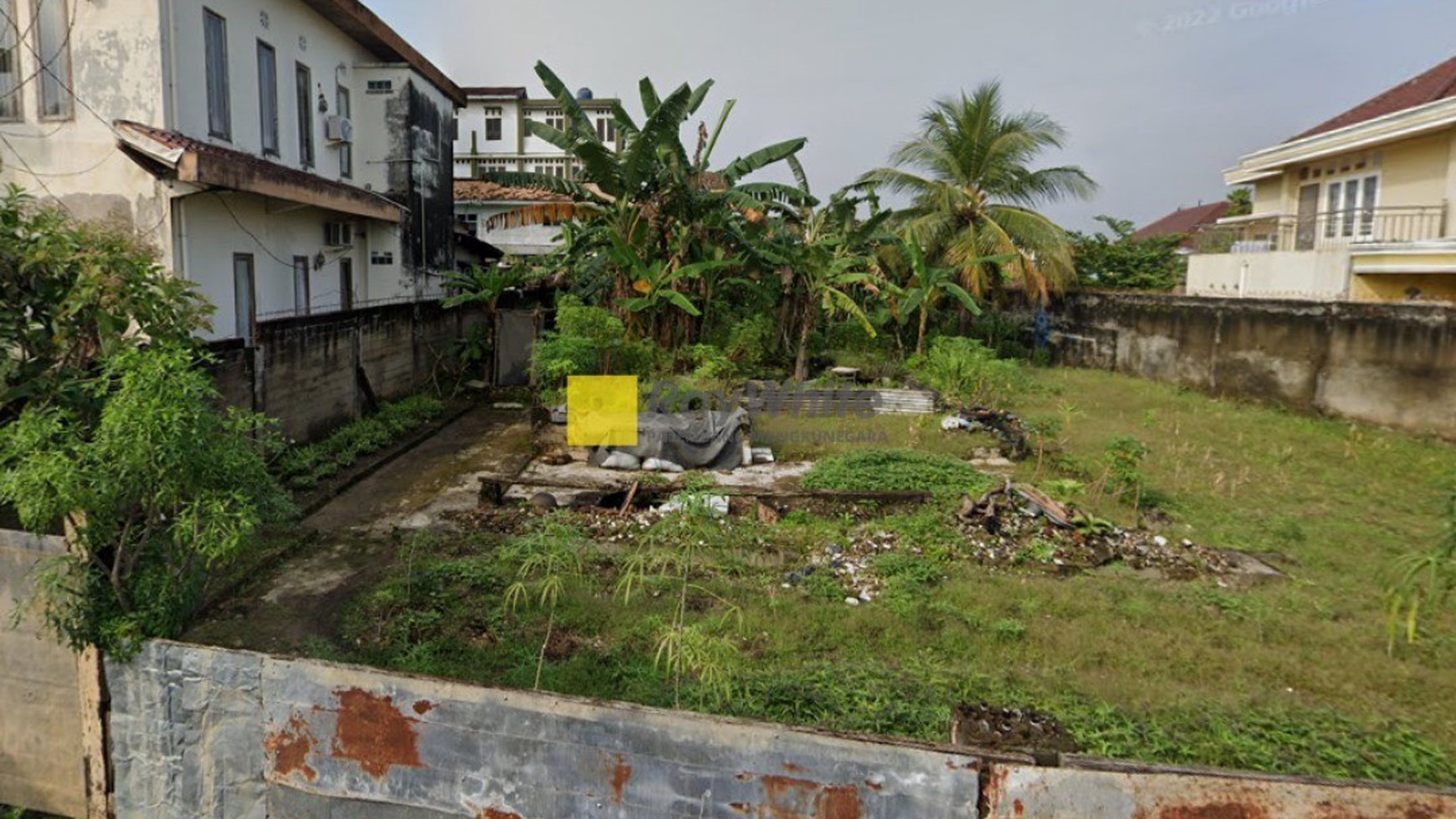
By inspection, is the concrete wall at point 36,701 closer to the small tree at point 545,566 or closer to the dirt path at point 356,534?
the dirt path at point 356,534

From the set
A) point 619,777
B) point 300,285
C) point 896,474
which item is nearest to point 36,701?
point 619,777

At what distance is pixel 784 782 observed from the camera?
2.51m

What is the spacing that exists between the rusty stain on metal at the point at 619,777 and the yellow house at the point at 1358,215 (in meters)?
15.4

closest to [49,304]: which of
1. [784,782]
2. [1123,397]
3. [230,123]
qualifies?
[784,782]

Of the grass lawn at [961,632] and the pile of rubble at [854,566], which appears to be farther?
the pile of rubble at [854,566]

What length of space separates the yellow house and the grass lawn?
8.15 meters

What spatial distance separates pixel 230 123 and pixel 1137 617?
444 inches

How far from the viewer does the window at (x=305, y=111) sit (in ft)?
41.9

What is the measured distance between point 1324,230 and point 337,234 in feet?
59.1

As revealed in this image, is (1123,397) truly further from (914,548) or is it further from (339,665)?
(339,665)

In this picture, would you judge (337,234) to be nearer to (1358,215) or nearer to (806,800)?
(806,800)

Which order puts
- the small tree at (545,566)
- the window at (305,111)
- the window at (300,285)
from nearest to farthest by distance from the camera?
1. the small tree at (545,566)
2. the window at (300,285)
3. the window at (305,111)

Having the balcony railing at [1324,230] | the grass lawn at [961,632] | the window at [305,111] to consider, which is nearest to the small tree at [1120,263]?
the balcony railing at [1324,230]

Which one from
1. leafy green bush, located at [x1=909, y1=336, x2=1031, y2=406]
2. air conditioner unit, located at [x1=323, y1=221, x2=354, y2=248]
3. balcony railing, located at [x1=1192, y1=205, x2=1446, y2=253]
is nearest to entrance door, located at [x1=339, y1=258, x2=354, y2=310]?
air conditioner unit, located at [x1=323, y1=221, x2=354, y2=248]
